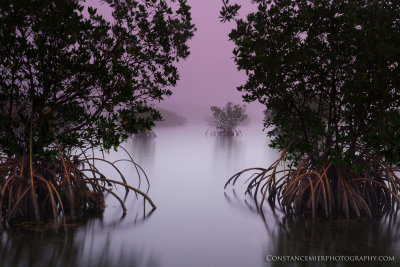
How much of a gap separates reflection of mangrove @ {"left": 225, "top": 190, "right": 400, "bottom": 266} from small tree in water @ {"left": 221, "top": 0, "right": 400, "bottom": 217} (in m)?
0.39

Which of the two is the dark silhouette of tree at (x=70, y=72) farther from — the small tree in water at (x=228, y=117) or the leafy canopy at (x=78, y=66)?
the small tree in water at (x=228, y=117)

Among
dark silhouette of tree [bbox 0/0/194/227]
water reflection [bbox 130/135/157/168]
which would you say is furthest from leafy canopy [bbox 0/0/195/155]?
water reflection [bbox 130/135/157/168]

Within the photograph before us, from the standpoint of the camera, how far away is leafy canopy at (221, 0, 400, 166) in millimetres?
8391

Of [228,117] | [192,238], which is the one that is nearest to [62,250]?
[192,238]

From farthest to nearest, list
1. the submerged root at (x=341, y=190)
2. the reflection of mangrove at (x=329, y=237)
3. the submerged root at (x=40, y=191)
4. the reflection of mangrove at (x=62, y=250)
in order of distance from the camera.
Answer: the submerged root at (x=341, y=190) < the submerged root at (x=40, y=191) < the reflection of mangrove at (x=329, y=237) < the reflection of mangrove at (x=62, y=250)

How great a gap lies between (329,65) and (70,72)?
184 inches

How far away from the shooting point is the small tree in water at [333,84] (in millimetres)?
8445

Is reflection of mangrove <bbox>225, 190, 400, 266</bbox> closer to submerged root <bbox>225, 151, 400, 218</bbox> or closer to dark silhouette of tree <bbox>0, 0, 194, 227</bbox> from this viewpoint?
submerged root <bbox>225, 151, 400, 218</bbox>

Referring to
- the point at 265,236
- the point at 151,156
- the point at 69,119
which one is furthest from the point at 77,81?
the point at 151,156

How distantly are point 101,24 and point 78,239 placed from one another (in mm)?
3664

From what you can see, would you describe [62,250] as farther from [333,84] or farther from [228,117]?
[228,117]

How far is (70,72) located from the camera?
322 inches

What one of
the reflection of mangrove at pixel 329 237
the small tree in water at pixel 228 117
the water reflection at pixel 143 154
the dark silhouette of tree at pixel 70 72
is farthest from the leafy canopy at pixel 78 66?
the small tree in water at pixel 228 117

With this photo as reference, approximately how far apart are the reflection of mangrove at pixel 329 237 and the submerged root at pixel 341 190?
31 cm
